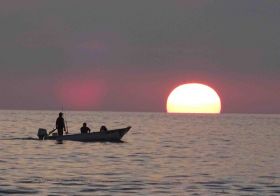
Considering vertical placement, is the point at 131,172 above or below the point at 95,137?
below

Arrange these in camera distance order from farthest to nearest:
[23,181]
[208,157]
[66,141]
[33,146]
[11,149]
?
[66,141]
[33,146]
[11,149]
[208,157]
[23,181]

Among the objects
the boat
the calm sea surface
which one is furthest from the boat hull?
the calm sea surface

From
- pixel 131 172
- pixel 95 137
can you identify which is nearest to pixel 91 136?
pixel 95 137

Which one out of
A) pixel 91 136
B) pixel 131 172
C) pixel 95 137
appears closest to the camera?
pixel 131 172

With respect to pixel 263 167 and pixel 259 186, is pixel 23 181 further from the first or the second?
pixel 263 167

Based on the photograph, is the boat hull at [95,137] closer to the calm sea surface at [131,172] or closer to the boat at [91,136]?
the boat at [91,136]

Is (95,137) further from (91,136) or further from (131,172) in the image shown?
(131,172)

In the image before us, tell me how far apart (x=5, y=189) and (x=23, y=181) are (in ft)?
8.67

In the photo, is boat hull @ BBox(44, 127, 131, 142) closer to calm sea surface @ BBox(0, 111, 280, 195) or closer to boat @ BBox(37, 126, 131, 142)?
boat @ BBox(37, 126, 131, 142)

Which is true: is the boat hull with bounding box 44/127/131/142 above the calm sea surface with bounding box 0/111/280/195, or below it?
above

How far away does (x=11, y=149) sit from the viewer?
5266 centimetres

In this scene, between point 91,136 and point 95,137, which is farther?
point 95,137

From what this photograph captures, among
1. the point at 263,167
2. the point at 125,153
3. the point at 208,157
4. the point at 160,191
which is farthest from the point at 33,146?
the point at 160,191

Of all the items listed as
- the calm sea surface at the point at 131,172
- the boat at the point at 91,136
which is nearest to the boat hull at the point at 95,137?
the boat at the point at 91,136
